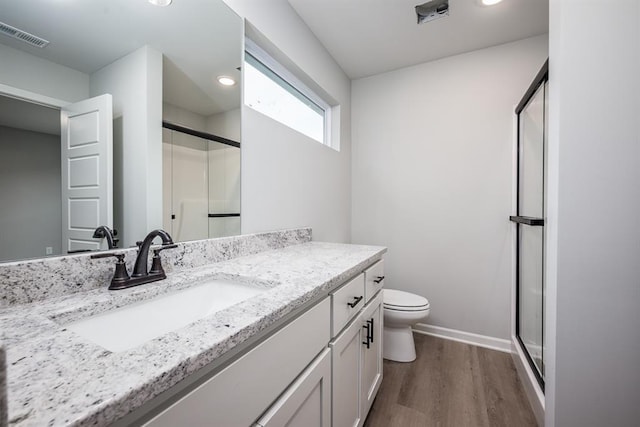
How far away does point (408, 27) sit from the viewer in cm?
194

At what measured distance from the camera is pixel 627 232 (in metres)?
0.96

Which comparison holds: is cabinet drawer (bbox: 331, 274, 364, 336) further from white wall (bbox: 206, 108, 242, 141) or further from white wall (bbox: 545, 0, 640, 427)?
white wall (bbox: 206, 108, 242, 141)

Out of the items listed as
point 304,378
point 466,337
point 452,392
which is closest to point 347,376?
point 304,378

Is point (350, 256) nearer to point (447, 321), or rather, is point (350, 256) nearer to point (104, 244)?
point (104, 244)

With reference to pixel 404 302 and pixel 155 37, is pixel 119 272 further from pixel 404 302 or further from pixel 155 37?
pixel 404 302

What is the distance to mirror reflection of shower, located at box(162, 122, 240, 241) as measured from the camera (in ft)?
3.42

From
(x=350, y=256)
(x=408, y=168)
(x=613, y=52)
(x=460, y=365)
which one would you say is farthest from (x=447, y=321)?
(x=613, y=52)

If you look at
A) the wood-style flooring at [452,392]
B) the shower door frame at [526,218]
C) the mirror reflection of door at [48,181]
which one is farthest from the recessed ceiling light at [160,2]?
the wood-style flooring at [452,392]

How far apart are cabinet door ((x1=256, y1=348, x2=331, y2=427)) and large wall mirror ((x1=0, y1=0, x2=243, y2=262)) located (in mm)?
684

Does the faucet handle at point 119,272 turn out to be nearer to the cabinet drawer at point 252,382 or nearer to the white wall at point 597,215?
the cabinet drawer at point 252,382

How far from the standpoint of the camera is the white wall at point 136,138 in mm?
858

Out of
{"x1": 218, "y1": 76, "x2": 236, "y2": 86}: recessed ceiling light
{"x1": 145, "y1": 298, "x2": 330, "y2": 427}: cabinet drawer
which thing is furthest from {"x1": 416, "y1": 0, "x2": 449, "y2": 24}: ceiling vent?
{"x1": 145, "y1": 298, "x2": 330, "y2": 427}: cabinet drawer

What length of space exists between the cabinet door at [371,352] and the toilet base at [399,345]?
17.8 inches

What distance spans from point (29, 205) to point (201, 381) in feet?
2.21
